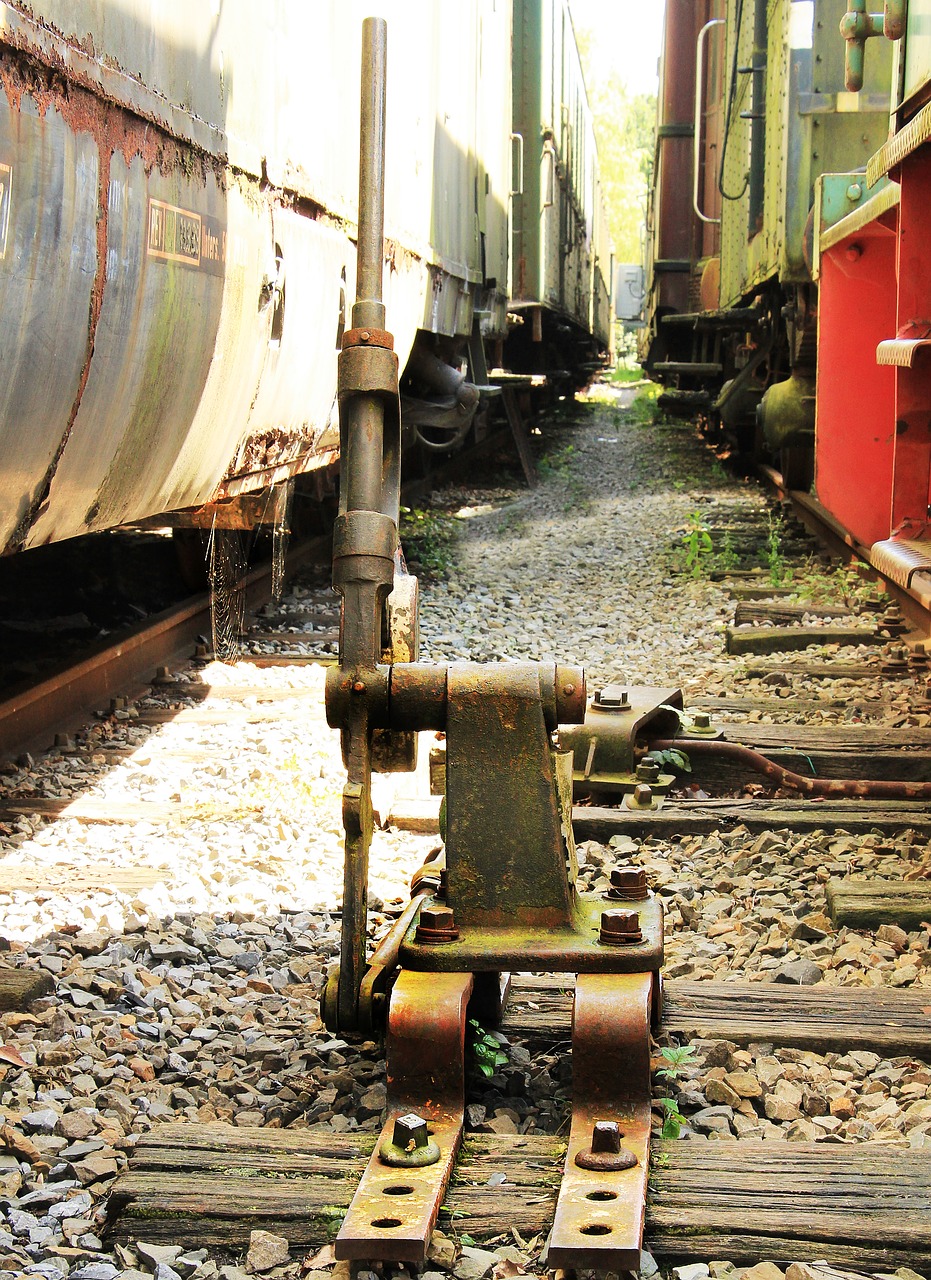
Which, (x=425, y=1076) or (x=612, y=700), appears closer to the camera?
(x=425, y=1076)

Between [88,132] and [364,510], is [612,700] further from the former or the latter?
[88,132]

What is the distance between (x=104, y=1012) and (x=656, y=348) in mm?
16615

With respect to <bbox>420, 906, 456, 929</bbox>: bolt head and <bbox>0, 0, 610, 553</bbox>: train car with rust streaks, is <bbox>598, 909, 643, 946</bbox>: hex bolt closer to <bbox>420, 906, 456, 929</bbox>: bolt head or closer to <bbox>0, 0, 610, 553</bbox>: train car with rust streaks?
<bbox>420, 906, 456, 929</bbox>: bolt head

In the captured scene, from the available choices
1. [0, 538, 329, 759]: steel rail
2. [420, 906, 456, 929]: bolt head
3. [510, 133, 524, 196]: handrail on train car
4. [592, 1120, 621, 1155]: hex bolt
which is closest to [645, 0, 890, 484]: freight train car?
[510, 133, 524, 196]: handrail on train car

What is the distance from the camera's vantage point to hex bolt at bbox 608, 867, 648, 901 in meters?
2.39

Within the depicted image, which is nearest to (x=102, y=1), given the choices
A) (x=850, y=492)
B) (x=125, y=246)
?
(x=125, y=246)

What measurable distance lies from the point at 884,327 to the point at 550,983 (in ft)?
10.5

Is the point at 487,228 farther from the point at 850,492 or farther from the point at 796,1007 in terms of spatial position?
the point at 796,1007

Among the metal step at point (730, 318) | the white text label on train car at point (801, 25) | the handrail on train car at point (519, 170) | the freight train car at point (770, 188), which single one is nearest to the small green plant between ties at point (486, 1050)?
the freight train car at point (770, 188)

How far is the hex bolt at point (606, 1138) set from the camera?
1918mm

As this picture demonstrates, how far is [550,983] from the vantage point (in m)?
2.73

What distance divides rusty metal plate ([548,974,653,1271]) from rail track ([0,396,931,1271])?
48 mm

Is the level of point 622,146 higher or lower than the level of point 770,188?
higher

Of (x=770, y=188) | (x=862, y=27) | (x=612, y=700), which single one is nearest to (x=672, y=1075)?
(x=612, y=700)
